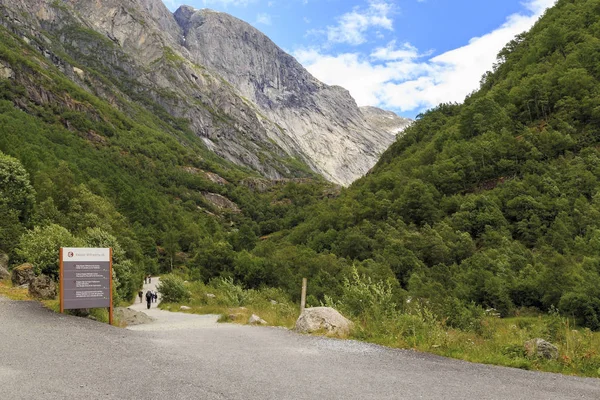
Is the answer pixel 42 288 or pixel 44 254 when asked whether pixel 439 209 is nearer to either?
pixel 44 254

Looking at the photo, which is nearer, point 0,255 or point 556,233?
point 0,255

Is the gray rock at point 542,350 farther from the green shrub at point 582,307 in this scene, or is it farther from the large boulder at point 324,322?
the green shrub at point 582,307

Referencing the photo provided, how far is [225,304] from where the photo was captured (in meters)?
33.6

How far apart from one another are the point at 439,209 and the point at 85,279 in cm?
8121

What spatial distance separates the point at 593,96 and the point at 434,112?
59.6 m

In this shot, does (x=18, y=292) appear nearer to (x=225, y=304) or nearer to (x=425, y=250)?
(x=225, y=304)

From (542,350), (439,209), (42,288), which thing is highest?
(439,209)

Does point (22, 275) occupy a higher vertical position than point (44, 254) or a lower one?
lower

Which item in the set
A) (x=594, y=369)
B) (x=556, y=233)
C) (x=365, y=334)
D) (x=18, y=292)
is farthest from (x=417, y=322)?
(x=556, y=233)

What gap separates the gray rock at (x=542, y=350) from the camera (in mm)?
10312

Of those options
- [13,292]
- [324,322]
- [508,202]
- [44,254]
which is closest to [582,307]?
[508,202]

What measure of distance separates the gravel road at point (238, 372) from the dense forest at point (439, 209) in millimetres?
10210

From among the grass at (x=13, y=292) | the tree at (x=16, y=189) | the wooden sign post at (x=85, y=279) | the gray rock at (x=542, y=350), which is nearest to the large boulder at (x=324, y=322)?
the gray rock at (x=542, y=350)

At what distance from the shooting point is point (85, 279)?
52.7ft
